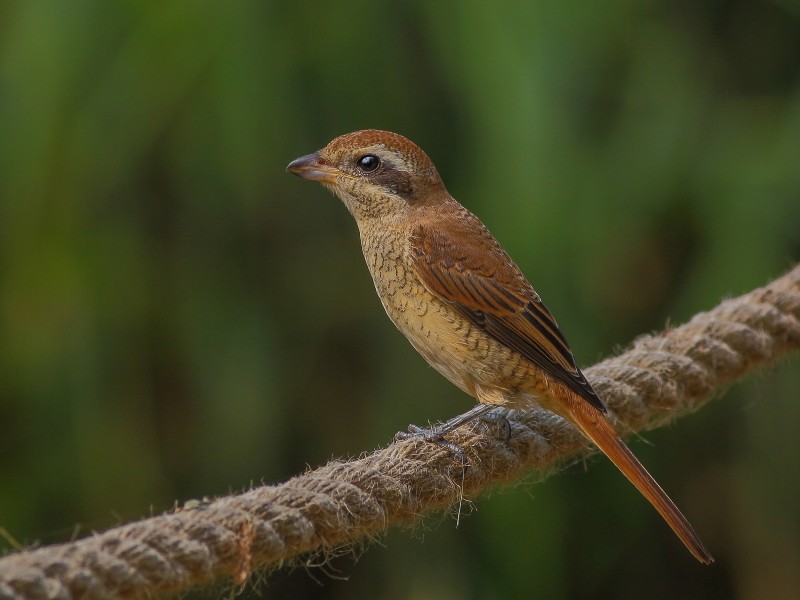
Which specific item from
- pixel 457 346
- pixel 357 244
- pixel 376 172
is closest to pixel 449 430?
pixel 457 346

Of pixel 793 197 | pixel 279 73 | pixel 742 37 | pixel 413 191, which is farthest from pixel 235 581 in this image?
pixel 742 37

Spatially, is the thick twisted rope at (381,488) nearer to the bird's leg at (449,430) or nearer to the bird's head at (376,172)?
the bird's leg at (449,430)

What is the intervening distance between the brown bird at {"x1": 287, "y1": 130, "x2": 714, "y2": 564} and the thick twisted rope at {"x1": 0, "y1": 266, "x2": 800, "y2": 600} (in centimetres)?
12

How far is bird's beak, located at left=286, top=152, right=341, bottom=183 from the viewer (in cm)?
334

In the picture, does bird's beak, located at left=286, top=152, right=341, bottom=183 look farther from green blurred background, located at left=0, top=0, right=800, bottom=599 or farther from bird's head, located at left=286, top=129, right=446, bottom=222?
green blurred background, located at left=0, top=0, right=800, bottom=599

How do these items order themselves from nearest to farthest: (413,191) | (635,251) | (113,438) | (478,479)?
(478,479) < (413,191) < (113,438) < (635,251)

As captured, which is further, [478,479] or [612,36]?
[612,36]

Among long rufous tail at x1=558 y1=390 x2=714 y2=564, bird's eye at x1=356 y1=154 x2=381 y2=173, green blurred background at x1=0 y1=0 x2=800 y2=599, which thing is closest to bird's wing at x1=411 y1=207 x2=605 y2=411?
long rufous tail at x1=558 y1=390 x2=714 y2=564

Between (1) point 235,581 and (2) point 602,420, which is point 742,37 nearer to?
(2) point 602,420

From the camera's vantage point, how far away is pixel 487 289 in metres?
3.10

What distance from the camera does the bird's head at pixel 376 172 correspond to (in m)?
3.30

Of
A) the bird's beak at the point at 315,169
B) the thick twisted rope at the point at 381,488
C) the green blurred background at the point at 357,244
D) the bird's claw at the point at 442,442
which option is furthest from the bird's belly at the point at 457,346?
the green blurred background at the point at 357,244

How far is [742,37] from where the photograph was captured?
450 cm

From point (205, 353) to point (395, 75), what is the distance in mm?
1138
